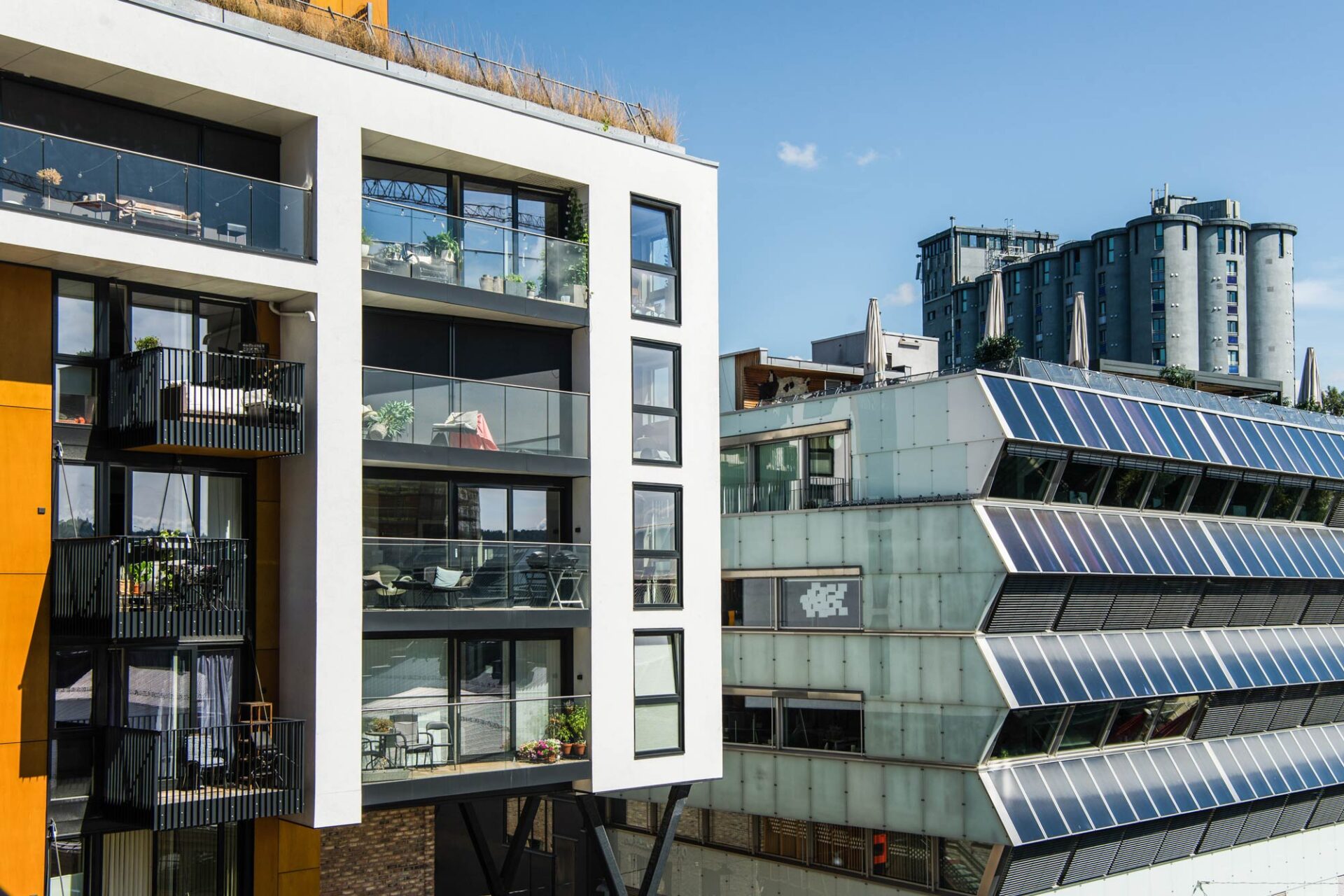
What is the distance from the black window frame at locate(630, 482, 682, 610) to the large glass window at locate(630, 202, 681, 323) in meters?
2.95

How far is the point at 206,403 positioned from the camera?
18656mm

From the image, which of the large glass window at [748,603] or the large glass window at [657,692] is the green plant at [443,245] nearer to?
the large glass window at [657,692]

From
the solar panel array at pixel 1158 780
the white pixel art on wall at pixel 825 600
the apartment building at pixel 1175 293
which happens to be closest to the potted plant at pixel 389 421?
the white pixel art on wall at pixel 825 600

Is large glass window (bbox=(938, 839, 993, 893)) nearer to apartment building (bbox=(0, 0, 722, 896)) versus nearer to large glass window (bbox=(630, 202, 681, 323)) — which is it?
apartment building (bbox=(0, 0, 722, 896))

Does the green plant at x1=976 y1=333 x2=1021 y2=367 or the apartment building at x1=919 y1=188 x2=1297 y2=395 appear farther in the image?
the apartment building at x1=919 y1=188 x2=1297 y2=395

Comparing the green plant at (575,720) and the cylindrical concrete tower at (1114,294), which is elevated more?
the cylindrical concrete tower at (1114,294)

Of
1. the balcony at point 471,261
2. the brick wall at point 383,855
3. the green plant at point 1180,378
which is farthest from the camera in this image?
the green plant at point 1180,378

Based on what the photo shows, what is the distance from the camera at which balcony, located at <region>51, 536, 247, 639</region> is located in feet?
58.1

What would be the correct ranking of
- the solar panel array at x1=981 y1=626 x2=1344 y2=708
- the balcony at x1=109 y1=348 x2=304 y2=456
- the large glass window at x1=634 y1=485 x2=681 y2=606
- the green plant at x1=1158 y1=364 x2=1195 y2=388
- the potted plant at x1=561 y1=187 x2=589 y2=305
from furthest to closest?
the green plant at x1=1158 y1=364 x2=1195 y2=388 < the solar panel array at x1=981 y1=626 x2=1344 y2=708 < the large glass window at x1=634 y1=485 x2=681 y2=606 < the potted plant at x1=561 y1=187 x2=589 y2=305 < the balcony at x1=109 y1=348 x2=304 y2=456

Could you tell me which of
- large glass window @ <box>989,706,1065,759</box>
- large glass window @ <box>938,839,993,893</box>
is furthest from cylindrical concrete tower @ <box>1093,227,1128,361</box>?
large glass window @ <box>938,839,993,893</box>

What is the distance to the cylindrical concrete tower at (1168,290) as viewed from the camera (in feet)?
352

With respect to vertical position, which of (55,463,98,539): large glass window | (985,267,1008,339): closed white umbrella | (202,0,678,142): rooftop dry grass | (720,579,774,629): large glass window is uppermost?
(202,0,678,142): rooftop dry grass

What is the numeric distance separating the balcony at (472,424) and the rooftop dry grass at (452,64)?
202 inches

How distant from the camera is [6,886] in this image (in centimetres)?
1720
